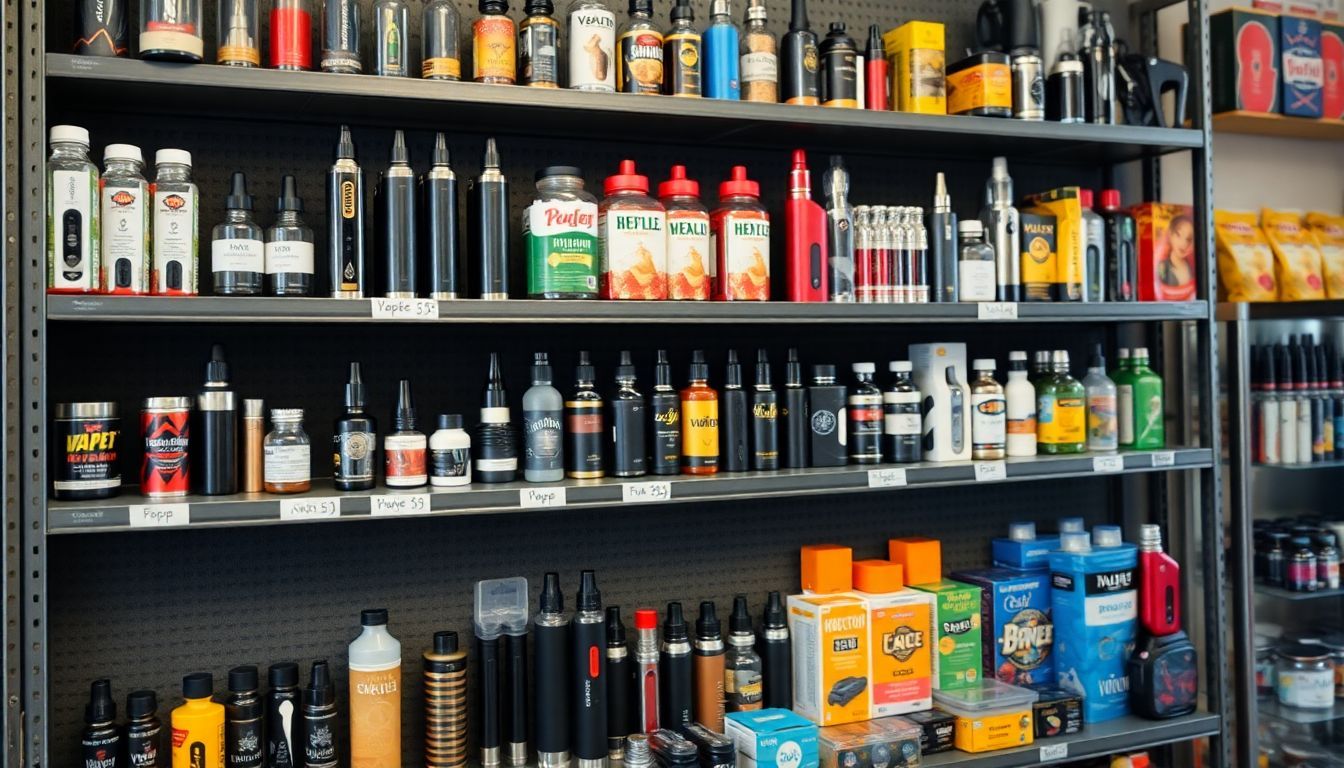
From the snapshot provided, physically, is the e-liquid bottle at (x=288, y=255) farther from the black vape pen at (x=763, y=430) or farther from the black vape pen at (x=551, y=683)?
the black vape pen at (x=763, y=430)

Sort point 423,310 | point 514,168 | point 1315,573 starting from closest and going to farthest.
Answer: point 423,310
point 514,168
point 1315,573

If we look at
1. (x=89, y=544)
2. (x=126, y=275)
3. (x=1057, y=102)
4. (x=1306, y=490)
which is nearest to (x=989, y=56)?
(x=1057, y=102)

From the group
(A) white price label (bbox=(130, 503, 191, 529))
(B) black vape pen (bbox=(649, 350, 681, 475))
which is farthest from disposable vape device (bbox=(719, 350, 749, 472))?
(A) white price label (bbox=(130, 503, 191, 529))

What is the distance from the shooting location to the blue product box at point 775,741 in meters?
2.35

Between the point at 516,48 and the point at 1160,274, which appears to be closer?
the point at 516,48

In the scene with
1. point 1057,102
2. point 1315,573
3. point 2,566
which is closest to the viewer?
point 2,566

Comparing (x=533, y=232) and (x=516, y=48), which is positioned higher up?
(x=516, y=48)

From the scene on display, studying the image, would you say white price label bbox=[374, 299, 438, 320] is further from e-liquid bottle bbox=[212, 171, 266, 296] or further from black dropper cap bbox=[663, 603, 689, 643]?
black dropper cap bbox=[663, 603, 689, 643]

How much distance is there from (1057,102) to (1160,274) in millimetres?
531

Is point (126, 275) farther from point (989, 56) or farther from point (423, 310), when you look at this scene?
point (989, 56)

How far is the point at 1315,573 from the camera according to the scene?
316 cm

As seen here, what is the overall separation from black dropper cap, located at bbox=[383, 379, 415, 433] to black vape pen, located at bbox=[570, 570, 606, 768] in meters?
0.51

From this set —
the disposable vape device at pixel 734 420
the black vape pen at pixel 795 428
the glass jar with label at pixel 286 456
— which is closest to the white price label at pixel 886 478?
the black vape pen at pixel 795 428

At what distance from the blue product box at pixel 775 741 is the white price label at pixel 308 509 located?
987mm
